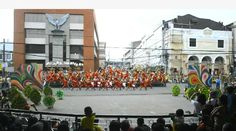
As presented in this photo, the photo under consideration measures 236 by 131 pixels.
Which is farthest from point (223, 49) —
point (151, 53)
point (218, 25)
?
point (151, 53)

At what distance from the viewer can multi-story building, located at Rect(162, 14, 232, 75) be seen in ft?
179

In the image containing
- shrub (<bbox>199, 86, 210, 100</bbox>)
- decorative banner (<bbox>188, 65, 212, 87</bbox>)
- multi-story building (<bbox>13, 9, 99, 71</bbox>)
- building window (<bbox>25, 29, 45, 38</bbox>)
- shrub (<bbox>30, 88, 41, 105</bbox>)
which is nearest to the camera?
shrub (<bbox>199, 86, 210, 100</bbox>)

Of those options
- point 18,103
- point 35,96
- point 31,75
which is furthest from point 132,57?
point 18,103

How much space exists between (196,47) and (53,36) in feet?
78.2

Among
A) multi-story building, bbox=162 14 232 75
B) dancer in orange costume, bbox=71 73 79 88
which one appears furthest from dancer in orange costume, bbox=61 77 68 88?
multi-story building, bbox=162 14 232 75

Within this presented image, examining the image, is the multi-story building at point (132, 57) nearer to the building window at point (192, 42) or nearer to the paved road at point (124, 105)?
the building window at point (192, 42)

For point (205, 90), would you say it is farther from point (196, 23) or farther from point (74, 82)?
point (196, 23)

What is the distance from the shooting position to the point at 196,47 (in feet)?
181

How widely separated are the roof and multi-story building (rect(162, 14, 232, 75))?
0.33ft

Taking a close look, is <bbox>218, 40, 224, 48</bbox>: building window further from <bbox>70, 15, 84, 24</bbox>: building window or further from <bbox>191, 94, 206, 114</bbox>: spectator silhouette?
<bbox>191, 94, 206, 114</bbox>: spectator silhouette

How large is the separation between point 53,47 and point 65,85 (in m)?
19.8

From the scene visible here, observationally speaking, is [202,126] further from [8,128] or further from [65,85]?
[65,85]

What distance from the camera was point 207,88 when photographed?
1941 cm

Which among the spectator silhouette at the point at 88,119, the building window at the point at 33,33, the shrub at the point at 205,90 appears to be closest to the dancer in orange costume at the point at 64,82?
the shrub at the point at 205,90
